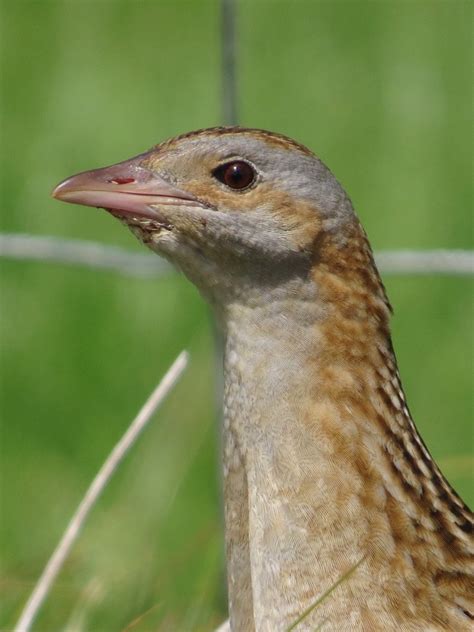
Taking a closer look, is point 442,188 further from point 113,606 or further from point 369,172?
point 113,606

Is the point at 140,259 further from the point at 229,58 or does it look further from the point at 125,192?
the point at 125,192

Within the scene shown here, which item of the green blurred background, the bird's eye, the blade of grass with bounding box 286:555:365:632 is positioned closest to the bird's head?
the bird's eye

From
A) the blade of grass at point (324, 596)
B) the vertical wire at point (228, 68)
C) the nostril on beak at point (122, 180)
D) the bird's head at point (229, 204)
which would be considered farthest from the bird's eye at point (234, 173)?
the vertical wire at point (228, 68)

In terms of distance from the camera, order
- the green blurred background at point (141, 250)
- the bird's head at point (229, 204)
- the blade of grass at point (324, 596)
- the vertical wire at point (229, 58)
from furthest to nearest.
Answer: the green blurred background at point (141, 250) < the vertical wire at point (229, 58) < the bird's head at point (229, 204) < the blade of grass at point (324, 596)

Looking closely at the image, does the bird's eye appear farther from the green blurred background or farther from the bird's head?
the green blurred background

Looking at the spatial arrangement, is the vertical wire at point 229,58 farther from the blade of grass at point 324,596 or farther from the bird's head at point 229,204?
the blade of grass at point 324,596

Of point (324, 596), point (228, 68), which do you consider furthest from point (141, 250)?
point (324, 596)

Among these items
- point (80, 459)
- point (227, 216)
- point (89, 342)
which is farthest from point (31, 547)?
point (227, 216)
